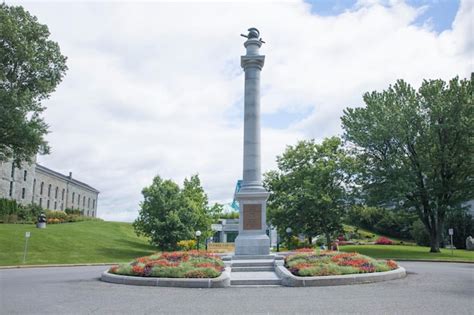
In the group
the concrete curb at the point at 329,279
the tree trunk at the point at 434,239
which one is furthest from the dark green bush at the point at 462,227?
the concrete curb at the point at 329,279

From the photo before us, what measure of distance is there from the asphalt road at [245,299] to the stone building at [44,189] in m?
42.6

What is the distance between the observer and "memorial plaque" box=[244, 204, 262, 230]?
2186cm

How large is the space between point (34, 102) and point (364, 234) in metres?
54.3

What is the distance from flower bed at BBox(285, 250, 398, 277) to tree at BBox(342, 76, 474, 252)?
2052 cm

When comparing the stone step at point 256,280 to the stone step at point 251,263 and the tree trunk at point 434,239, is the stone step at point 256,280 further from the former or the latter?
the tree trunk at point 434,239

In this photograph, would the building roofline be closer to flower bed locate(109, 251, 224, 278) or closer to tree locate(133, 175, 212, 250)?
tree locate(133, 175, 212, 250)

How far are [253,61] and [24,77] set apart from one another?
1904cm

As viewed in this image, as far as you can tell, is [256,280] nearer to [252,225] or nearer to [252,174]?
[252,225]

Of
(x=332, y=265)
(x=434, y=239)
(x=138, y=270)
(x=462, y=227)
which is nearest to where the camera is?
(x=332, y=265)

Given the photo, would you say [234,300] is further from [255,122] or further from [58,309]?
[255,122]

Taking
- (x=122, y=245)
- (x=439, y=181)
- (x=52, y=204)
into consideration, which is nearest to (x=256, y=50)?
(x=439, y=181)

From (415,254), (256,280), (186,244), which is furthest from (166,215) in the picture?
(256,280)

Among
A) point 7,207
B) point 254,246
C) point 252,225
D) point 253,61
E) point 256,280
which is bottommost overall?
point 256,280

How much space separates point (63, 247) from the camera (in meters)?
36.5
